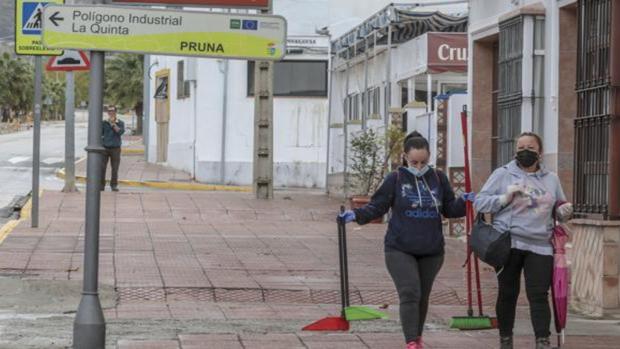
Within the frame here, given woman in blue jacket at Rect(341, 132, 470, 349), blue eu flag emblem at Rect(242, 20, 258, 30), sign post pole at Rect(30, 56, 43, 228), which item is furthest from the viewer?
sign post pole at Rect(30, 56, 43, 228)

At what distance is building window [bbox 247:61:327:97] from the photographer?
3428 cm

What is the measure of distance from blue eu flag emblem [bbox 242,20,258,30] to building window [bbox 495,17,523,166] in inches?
251

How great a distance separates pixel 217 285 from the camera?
1198 centimetres

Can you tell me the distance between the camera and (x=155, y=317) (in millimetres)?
10352

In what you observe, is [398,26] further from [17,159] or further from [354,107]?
[17,159]

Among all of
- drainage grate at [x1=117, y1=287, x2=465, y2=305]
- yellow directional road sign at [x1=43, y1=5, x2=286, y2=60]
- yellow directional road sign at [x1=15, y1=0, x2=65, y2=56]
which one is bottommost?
drainage grate at [x1=117, y1=287, x2=465, y2=305]

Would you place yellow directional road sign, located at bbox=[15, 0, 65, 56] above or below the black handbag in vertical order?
above

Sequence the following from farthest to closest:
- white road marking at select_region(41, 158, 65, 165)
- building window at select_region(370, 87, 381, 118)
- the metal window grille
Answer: white road marking at select_region(41, 158, 65, 165)
building window at select_region(370, 87, 381, 118)
the metal window grille

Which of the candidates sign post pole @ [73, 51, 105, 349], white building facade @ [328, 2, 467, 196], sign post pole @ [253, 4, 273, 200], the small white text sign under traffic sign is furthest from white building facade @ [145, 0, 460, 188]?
sign post pole @ [73, 51, 105, 349]

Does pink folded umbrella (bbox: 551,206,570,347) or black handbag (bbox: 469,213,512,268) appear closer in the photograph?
black handbag (bbox: 469,213,512,268)

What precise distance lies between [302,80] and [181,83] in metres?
4.77

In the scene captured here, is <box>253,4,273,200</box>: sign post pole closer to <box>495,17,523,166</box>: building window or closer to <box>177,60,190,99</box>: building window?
<box>495,17,523,166</box>: building window

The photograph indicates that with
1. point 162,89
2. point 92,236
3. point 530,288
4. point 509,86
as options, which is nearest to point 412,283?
point 530,288

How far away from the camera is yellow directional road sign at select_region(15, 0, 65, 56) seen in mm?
14859
